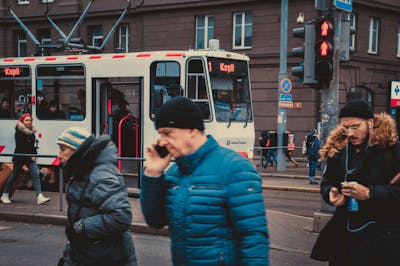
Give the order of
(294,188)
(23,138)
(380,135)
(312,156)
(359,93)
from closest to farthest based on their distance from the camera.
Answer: (380,135) < (23,138) < (294,188) < (312,156) < (359,93)

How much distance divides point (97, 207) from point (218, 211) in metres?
1.28

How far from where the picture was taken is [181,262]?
2.72 meters

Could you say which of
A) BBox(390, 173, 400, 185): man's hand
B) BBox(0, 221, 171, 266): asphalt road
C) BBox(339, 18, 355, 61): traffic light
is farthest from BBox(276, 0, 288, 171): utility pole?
BBox(390, 173, 400, 185): man's hand

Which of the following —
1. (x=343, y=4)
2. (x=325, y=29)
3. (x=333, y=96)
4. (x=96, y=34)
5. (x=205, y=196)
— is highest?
(x=96, y=34)

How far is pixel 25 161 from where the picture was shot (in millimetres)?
10680

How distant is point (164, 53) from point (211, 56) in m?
1.02

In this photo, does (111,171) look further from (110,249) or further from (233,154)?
(233,154)

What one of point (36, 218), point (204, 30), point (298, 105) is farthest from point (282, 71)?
point (36, 218)

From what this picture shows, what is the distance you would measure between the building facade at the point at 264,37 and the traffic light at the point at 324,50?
16218 millimetres

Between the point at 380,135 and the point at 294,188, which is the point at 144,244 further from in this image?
the point at 294,188

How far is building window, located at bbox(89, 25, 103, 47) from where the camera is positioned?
99.8ft

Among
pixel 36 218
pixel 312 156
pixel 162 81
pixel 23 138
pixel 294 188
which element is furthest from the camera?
pixel 312 156

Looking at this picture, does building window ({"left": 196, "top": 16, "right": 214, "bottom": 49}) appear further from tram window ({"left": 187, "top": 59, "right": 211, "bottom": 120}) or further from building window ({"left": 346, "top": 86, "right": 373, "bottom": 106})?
tram window ({"left": 187, "top": 59, "right": 211, "bottom": 120})

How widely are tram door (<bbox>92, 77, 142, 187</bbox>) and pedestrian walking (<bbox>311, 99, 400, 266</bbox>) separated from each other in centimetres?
865
